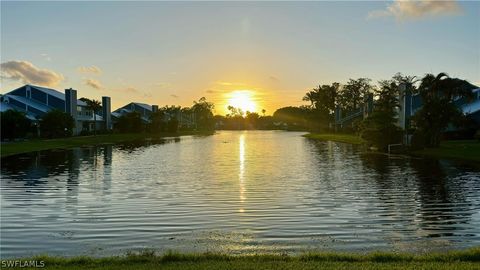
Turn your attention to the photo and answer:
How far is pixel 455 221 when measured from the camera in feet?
51.4

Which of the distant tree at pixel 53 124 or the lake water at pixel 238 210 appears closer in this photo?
the lake water at pixel 238 210

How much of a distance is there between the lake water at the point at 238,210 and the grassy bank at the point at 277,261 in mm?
1486

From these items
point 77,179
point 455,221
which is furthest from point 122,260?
point 77,179

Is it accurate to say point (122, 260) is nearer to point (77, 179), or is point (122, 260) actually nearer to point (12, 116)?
point (77, 179)

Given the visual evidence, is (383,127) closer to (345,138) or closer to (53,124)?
(345,138)

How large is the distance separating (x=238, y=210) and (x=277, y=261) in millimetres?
8124

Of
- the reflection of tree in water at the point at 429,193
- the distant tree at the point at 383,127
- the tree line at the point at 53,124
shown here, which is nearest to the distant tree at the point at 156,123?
the tree line at the point at 53,124

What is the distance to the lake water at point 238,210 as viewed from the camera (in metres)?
12.9

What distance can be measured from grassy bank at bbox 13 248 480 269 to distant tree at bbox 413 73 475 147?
40.5 metres

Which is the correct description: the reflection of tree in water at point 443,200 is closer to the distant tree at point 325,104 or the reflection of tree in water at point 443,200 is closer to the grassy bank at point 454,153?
the grassy bank at point 454,153

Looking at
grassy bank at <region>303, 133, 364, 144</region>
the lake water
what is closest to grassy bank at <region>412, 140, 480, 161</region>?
the lake water

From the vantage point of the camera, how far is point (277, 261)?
984cm

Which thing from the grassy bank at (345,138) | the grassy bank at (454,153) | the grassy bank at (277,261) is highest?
the grassy bank at (345,138)

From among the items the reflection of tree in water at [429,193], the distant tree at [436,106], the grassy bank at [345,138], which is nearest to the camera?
the reflection of tree in water at [429,193]
